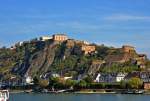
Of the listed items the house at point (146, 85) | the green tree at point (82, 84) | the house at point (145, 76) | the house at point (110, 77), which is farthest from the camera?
the house at point (110, 77)

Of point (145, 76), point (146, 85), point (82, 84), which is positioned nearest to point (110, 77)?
point (145, 76)

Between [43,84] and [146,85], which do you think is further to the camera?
[43,84]

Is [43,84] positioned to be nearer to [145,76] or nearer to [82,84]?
[82,84]

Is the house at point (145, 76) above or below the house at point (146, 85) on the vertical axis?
above

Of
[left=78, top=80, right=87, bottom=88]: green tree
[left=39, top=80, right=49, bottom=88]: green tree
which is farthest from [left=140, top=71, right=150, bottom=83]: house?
[left=39, top=80, right=49, bottom=88]: green tree

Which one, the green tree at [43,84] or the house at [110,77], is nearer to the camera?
the house at [110,77]

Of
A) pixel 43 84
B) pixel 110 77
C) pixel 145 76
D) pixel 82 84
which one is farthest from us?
pixel 110 77

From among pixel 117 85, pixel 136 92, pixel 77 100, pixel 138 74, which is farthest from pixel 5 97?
pixel 138 74

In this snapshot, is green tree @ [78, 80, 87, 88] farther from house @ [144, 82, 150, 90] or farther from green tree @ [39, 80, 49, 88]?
green tree @ [39, 80, 49, 88]

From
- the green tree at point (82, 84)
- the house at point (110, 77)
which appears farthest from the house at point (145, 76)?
the green tree at point (82, 84)

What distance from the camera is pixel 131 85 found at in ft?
500

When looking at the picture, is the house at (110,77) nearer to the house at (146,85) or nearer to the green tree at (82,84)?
the green tree at (82,84)

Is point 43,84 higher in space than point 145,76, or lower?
lower

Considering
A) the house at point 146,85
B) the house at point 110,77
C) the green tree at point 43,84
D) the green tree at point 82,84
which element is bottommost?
the house at point 146,85
